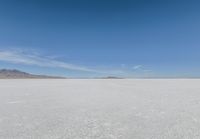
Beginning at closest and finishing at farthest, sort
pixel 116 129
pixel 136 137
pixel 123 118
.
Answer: pixel 136 137, pixel 116 129, pixel 123 118

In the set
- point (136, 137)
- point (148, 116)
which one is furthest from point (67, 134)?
point (148, 116)

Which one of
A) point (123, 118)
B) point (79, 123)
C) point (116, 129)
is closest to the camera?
point (116, 129)

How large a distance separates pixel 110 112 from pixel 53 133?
5.48 feet

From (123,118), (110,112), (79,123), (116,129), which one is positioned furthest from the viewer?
(110,112)

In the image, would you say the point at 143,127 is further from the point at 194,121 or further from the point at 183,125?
the point at 194,121

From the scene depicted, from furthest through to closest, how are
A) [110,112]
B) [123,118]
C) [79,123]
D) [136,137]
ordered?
1. [110,112]
2. [123,118]
3. [79,123]
4. [136,137]

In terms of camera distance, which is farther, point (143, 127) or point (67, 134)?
point (143, 127)

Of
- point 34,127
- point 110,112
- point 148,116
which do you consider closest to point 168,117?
point 148,116

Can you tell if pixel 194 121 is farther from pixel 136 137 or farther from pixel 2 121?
pixel 2 121

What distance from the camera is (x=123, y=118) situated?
3680 mm

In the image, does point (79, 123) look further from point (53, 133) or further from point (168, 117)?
point (168, 117)

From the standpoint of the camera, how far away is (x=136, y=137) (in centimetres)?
265

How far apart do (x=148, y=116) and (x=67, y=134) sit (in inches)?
68.8

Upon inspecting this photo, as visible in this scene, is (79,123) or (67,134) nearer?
(67,134)
